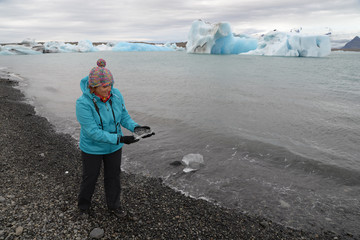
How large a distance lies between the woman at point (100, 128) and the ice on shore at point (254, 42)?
181ft

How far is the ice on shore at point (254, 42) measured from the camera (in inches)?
2245

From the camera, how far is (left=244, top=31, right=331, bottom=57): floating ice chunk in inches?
2242

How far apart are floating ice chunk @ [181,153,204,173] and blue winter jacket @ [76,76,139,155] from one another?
11.9 ft

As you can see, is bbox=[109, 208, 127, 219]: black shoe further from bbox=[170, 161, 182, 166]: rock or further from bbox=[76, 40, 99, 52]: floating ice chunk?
bbox=[76, 40, 99, 52]: floating ice chunk

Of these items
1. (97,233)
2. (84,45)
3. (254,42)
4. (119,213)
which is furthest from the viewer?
(84,45)

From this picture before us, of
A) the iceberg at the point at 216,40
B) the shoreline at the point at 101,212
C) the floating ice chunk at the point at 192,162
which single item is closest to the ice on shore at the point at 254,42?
the iceberg at the point at 216,40

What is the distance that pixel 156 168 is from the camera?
7.03 m

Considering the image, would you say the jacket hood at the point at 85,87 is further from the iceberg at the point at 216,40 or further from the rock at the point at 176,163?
the iceberg at the point at 216,40

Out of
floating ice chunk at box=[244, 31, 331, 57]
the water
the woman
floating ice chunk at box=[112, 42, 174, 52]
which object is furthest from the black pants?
floating ice chunk at box=[112, 42, 174, 52]

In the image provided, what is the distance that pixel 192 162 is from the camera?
727cm

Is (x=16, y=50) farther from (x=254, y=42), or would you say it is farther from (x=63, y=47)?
(x=254, y=42)

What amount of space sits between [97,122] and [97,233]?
1.67 meters

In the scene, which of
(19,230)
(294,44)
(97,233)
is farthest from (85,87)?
(294,44)

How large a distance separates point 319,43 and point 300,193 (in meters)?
64.0
